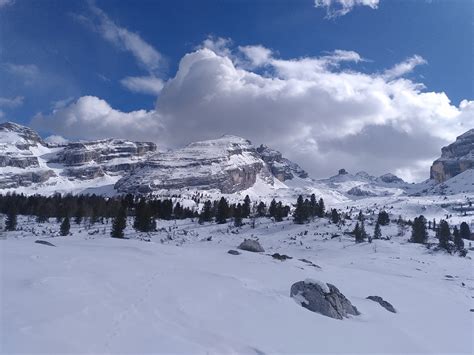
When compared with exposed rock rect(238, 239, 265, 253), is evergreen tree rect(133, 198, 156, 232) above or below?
above

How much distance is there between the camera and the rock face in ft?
67.0

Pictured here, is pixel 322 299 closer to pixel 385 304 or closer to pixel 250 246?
pixel 385 304

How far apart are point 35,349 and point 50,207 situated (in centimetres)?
11078

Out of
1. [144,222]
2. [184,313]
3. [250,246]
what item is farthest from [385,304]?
[144,222]

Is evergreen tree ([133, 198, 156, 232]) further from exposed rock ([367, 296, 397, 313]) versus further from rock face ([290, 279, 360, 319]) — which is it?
rock face ([290, 279, 360, 319])

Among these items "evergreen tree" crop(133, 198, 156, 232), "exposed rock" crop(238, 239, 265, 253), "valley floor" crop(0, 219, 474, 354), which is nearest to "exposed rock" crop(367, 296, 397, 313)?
"valley floor" crop(0, 219, 474, 354)

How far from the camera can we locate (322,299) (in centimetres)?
2091

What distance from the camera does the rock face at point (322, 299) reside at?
20422mm

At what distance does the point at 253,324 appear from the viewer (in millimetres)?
15859

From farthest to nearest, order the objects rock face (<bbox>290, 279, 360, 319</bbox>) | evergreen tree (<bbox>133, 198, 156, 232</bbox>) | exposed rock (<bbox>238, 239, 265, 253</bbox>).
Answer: evergreen tree (<bbox>133, 198, 156, 232</bbox>) < exposed rock (<bbox>238, 239, 265, 253</bbox>) < rock face (<bbox>290, 279, 360, 319</bbox>)

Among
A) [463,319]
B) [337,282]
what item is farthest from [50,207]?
[463,319]

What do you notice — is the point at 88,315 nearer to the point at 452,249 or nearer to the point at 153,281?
the point at 153,281

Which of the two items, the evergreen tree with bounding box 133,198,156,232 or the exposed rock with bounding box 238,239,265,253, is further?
the evergreen tree with bounding box 133,198,156,232

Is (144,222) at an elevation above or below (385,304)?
above
